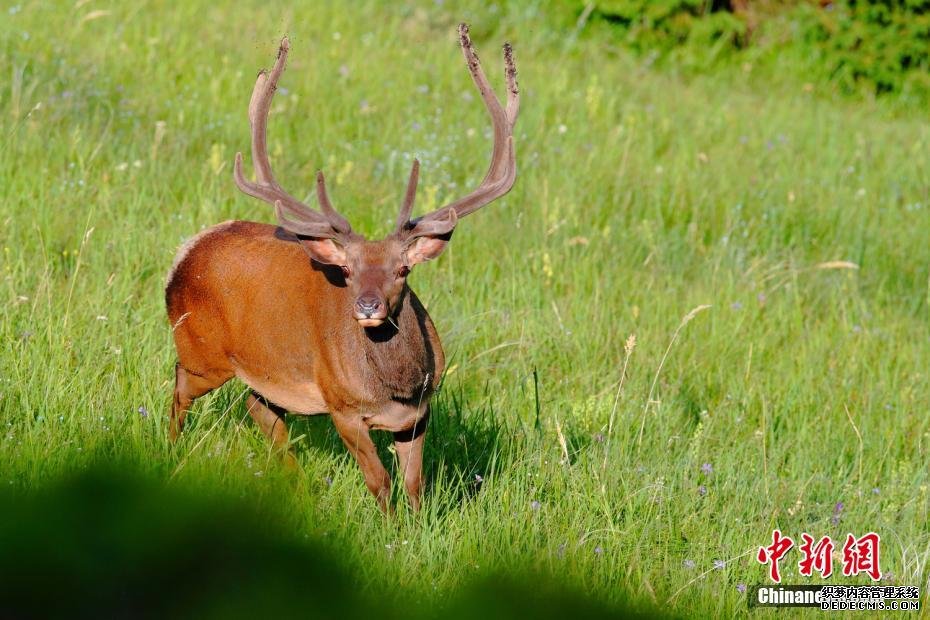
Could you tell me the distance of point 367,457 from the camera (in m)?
4.57

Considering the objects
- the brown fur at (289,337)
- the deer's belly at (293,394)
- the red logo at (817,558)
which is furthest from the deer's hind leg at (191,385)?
the red logo at (817,558)

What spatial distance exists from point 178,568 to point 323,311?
121 centimetres

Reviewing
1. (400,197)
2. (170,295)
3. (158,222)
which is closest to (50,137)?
(158,222)

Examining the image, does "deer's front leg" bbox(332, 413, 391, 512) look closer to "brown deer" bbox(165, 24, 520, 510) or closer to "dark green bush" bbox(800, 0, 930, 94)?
"brown deer" bbox(165, 24, 520, 510)

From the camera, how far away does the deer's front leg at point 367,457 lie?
456cm

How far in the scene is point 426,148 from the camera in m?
8.37

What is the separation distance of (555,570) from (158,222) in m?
3.32

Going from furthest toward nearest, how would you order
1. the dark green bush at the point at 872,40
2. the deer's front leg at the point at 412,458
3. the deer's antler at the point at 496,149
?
the dark green bush at the point at 872,40 < the deer's front leg at the point at 412,458 < the deer's antler at the point at 496,149

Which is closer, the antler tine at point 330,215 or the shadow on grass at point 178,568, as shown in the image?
the shadow on grass at point 178,568

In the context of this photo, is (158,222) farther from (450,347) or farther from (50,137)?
(450,347)

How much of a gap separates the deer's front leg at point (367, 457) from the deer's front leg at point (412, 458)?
12cm

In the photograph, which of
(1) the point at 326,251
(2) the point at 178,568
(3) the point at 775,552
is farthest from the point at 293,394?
(3) the point at 775,552

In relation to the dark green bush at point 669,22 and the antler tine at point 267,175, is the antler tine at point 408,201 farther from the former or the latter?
the dark green bush at point 669,22

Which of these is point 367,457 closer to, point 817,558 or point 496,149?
point 496,149
